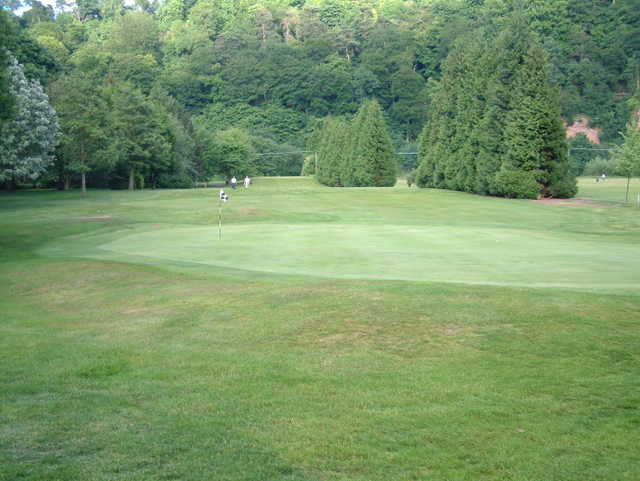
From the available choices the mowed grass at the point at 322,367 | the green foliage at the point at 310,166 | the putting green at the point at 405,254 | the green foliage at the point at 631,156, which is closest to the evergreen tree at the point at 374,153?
the green foliage at the point at 631,156

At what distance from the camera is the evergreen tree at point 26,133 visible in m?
47.5

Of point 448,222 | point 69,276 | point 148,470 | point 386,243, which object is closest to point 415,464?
point 148,470

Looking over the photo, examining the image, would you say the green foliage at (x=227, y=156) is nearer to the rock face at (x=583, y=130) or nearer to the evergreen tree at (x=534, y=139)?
the evergreen tree at (x=534, y=139)

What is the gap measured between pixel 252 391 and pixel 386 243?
590 inches

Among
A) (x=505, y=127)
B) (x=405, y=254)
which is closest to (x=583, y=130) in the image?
(x=505, y=127)

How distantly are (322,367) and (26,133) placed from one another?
4515 cm

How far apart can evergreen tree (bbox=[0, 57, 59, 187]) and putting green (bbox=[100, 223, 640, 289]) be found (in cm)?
2396

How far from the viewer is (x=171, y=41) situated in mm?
191625

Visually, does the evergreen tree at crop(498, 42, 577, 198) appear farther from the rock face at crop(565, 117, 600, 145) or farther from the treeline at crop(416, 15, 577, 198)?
the rock face at crop(565, 117, 600, 145)

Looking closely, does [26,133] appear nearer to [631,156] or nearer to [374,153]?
[374,153]

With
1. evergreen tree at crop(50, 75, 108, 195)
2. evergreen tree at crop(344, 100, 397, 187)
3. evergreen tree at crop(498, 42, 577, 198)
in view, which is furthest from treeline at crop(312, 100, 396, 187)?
evergreen tree at crop(50, 75, 108, 195)

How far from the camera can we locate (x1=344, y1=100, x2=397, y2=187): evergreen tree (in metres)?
71.4

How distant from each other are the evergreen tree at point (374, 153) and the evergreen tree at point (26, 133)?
30.8m

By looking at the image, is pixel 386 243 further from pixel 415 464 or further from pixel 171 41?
pixel 171 41
